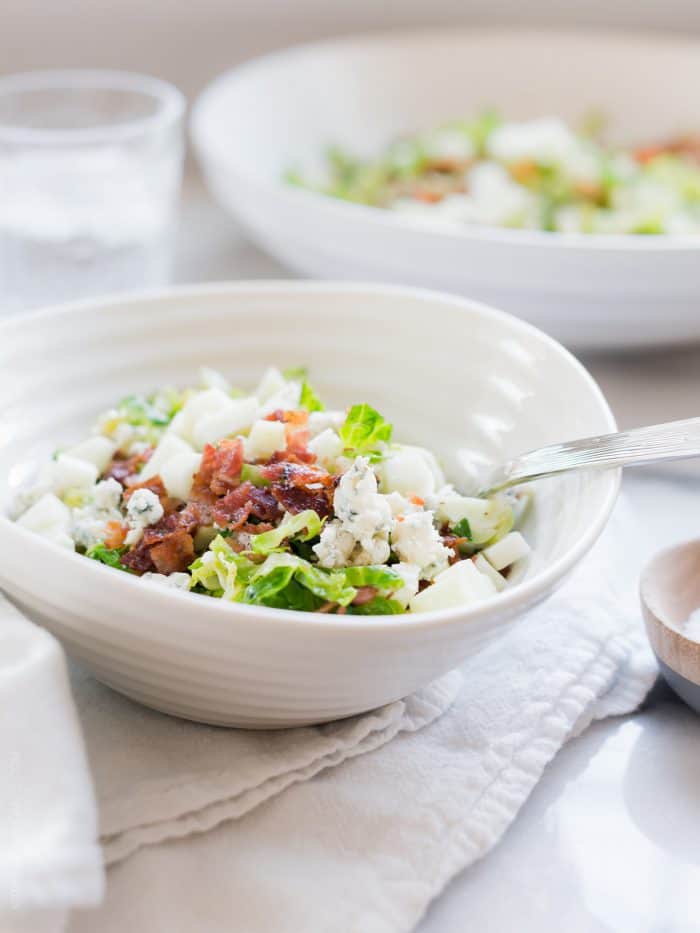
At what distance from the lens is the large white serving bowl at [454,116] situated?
1.65 m

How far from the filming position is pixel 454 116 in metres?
2.58

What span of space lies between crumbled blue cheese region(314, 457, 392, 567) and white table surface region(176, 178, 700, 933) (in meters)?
0.27

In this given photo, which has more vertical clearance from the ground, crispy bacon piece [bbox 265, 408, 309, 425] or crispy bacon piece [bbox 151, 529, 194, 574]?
crispy bacon piece [bbox 265, 408, 309, 425]

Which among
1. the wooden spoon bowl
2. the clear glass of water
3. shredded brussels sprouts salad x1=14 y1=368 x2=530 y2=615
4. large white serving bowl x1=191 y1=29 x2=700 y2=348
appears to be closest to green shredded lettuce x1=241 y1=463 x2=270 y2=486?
shredded brussels sprouts salad x1=14 y1=368 x2=530 y2=615

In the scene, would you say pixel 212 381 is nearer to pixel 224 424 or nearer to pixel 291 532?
pixel 224 424

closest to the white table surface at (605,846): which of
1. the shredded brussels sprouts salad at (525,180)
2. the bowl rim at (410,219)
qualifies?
the bowl rim at (410,219)

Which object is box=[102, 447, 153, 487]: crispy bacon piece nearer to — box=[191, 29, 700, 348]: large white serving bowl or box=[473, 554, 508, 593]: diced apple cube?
box=[473, 554, 508, 593]: diced apple cube

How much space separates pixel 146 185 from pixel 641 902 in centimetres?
141

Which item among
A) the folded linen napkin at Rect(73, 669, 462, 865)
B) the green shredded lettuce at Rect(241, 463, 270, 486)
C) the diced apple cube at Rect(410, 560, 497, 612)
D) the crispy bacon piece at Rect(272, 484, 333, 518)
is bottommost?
the folded linen napkin at Rect(73, 669, 462, 865)

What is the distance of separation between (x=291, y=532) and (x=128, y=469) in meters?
0.27

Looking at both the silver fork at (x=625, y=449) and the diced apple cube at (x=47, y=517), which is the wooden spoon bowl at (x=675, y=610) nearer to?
the silver fork at (x=625, y=449)

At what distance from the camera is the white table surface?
0.96 m

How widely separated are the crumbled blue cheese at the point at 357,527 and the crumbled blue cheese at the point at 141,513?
0.18 meters

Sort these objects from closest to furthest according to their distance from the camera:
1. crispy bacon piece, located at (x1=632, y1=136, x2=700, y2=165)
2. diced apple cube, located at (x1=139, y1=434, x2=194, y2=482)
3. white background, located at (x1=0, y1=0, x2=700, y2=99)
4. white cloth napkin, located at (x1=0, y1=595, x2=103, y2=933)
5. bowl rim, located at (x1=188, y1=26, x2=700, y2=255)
A: 1. white cloth napkin, located at (x1=0, y1=595, x2=103, y2=933)
2. diced apple cube, located at (x1=139, y1=434, x2=194, y2=482)
3. bowl rim, located at (x1=188, y1=26, x2=700, y2=255)
4. crispy bacon piece, located at (x1=632, y1=136, x2=700, y2=165)
5. white background, located at (x1=0, y1=0, x2=700, y2=99)
